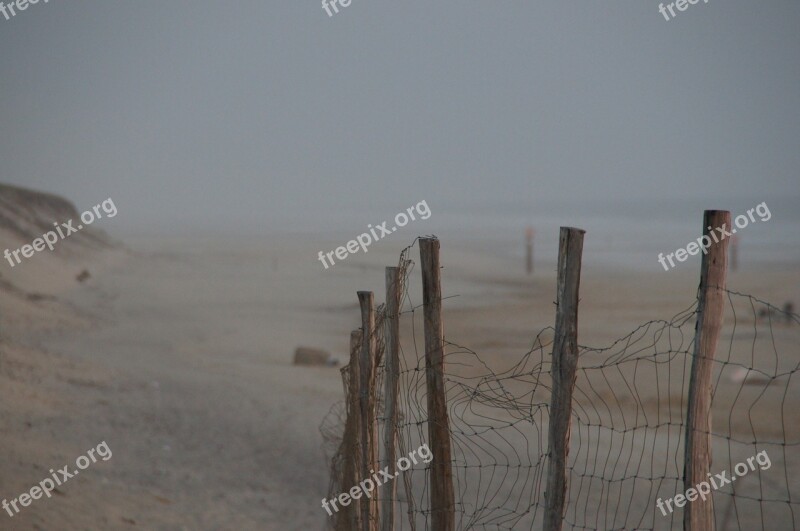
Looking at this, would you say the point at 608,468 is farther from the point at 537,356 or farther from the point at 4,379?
the point at 4,379

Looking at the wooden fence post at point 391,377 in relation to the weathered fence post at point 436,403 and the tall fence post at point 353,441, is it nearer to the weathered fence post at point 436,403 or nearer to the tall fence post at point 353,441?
the weathered fence post at point 436,403

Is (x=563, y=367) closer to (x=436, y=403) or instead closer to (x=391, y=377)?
(x=436, y=403)

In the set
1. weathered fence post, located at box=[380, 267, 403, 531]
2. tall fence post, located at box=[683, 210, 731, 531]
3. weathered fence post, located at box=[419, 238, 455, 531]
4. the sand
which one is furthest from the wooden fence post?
the sand

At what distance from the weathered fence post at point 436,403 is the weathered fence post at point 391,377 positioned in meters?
0.30

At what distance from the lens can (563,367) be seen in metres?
3.56

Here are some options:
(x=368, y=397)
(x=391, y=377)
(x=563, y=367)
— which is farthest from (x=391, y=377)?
(x=563, y=367)

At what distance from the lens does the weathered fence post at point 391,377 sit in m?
4.33

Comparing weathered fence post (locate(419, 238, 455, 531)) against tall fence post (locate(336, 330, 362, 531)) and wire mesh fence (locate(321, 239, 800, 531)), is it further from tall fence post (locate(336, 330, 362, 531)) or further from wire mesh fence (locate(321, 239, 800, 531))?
tall fence post (locate(336, 330, 362, 531))

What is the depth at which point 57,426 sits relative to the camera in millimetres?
9328

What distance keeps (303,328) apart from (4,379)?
9.96 meters

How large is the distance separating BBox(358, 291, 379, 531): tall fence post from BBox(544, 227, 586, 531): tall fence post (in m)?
1.31

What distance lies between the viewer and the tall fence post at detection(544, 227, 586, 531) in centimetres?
349

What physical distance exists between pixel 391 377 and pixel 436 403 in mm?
366

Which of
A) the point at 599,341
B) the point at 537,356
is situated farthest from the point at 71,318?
the point at 599,341
